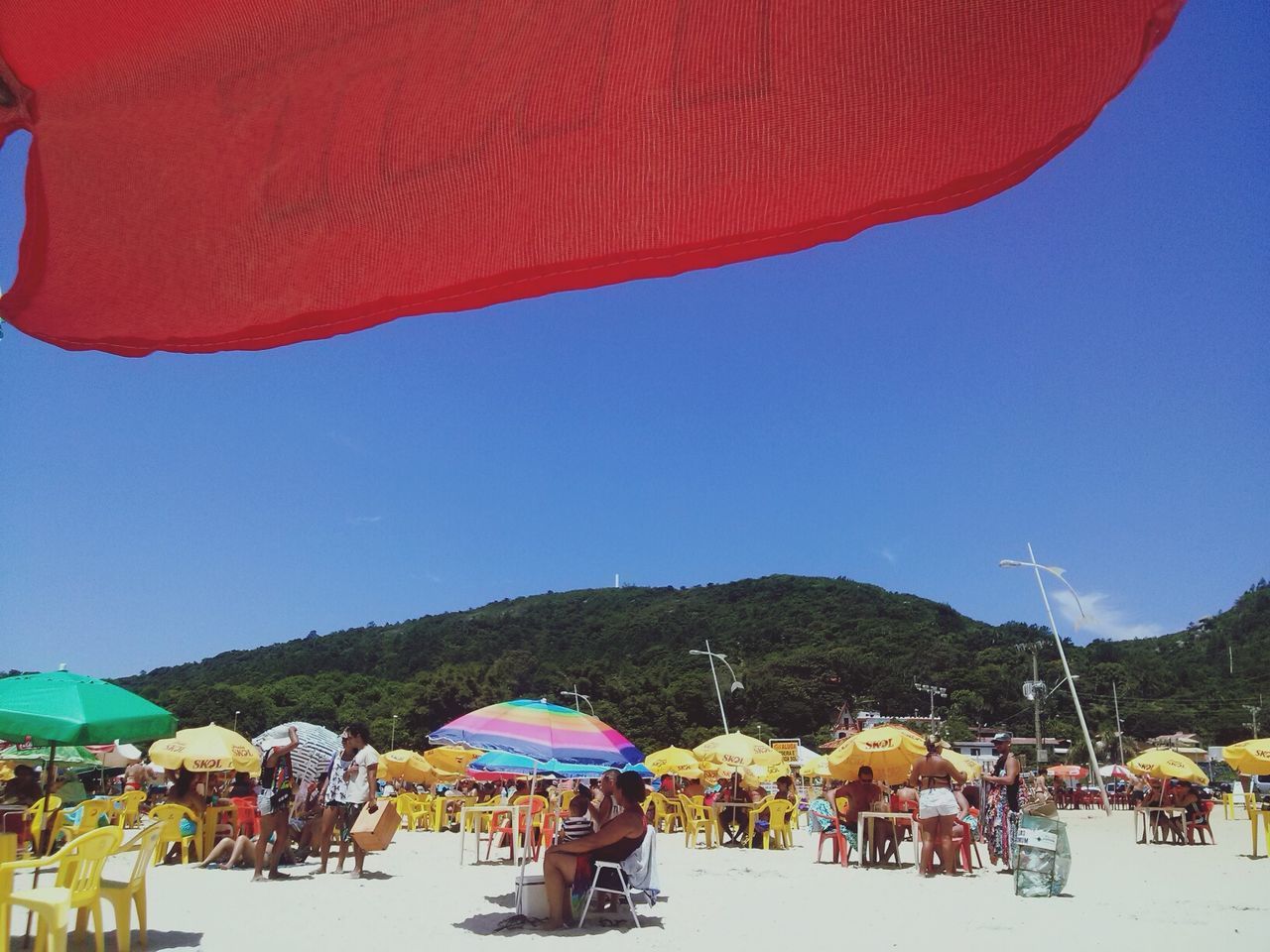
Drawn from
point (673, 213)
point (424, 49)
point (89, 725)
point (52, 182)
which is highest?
point (424, 49)

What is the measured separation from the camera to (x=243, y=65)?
1.57m

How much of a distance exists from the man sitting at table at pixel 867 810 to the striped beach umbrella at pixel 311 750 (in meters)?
6.37

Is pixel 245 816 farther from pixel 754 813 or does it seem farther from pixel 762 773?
pixel 762 773

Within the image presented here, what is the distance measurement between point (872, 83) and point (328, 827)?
1012cm

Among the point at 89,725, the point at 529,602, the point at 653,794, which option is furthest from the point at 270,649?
the point at 89,725

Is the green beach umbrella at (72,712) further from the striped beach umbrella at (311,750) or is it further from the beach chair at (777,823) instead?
the beach chair at (777,823)

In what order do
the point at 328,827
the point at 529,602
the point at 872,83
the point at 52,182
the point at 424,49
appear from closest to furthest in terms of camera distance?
the point at 872,83 < the point at 424,49 < the point at 52,182 < the point at 328,827 < the point at 529,602

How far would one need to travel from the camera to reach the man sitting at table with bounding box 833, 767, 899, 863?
12.1m

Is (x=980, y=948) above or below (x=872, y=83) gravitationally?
below

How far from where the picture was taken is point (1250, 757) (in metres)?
15.7

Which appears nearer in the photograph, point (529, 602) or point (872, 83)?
point (872, 83)

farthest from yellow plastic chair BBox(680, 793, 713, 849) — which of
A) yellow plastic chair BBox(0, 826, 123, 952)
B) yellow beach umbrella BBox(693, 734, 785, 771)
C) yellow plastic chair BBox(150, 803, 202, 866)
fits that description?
yellow plastic chair BBox(0, 826, 123, 952)

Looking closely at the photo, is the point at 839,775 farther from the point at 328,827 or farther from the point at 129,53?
the point at 129,53

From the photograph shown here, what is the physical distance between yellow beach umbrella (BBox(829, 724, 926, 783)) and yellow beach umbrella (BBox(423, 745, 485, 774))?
1266 centimetres
